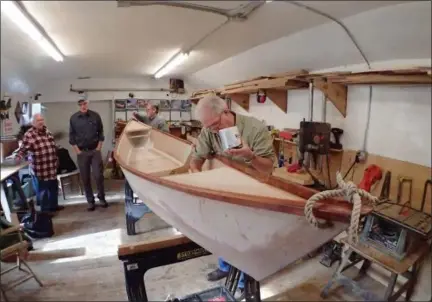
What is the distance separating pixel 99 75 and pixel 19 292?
67cm

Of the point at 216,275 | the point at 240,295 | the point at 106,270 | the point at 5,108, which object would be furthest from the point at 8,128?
the point at 240,295

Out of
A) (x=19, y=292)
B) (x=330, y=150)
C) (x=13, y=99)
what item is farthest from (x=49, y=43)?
(x=19, y=292)

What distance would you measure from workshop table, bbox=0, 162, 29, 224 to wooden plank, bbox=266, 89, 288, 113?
0.33 m

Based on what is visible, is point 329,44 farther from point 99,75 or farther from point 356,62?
point 99,75

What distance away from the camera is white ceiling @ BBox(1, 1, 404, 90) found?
24 centimetres

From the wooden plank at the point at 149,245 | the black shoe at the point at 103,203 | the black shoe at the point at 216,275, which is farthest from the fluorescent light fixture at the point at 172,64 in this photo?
the black shoe at the point at 216,275

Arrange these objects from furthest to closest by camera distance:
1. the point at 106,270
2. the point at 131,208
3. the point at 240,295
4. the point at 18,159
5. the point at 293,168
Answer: the point at 240,295 < the point at 106,270 < the point at 131,208 < the point at 293,168 < the point at 18,159

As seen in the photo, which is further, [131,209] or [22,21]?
[131,209]

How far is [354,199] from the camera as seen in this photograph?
1.03 ft

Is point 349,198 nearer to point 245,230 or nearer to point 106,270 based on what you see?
point 245,230

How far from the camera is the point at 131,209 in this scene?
540 mm

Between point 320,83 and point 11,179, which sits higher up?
point 320,83

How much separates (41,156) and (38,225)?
14cm

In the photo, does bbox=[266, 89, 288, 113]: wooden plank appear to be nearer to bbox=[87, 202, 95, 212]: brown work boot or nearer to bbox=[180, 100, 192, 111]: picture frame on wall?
bbox=[180, 100, 192, 111]: picture frame on wall
